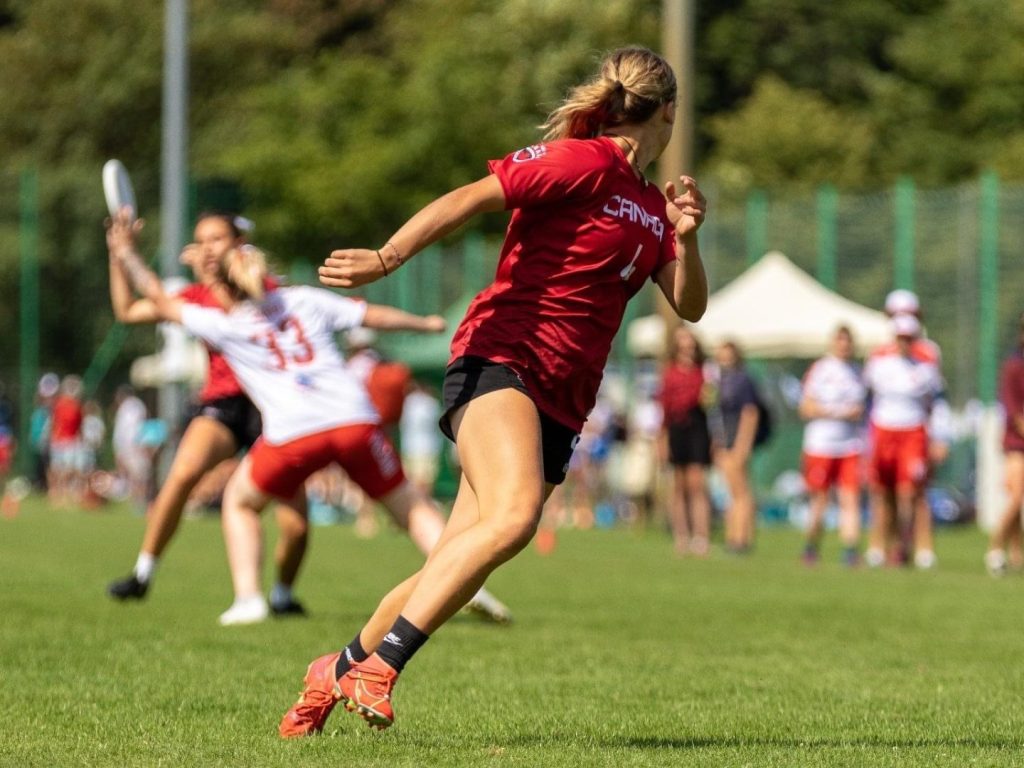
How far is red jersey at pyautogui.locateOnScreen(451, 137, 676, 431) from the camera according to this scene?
247 inches

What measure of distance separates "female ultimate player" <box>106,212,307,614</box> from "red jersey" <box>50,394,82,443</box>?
2285cm

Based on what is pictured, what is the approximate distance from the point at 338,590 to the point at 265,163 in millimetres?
33048

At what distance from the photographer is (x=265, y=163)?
4559cm

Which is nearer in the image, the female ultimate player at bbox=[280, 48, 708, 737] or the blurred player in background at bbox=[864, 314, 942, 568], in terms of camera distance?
the female ultimate player at bbox=[280, 48, 708, 737]

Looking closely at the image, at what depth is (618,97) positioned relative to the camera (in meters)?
6.39

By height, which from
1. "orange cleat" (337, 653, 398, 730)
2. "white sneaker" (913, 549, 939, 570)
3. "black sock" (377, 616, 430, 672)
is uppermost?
"black sock" (377, 616, 430, 672)

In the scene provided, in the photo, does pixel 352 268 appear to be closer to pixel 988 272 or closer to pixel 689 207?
pixel 689 207

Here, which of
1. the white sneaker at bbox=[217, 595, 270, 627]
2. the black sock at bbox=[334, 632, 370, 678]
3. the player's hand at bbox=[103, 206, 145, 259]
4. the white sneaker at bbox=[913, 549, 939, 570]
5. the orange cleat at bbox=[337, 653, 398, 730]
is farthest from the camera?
the white sneaker at bbox=[913, 549, 939, 570]

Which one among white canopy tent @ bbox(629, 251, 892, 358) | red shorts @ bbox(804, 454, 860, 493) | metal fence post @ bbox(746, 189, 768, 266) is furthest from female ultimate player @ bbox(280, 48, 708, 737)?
metal fence post @ bbox(746, 189, 768, 266)

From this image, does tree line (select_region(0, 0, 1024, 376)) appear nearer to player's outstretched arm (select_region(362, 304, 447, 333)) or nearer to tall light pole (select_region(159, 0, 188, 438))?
tall light pole (select_region(159, 0, 188, 438))

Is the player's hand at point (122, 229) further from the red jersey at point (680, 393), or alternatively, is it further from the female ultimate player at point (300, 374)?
the red jersey at point (680, 393)

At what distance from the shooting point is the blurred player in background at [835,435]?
57.4 ft

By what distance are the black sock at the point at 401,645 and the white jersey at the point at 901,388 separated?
1114 cm

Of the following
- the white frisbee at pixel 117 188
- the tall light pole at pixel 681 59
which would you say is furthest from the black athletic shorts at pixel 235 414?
the tall light pole at pixel 681 59
